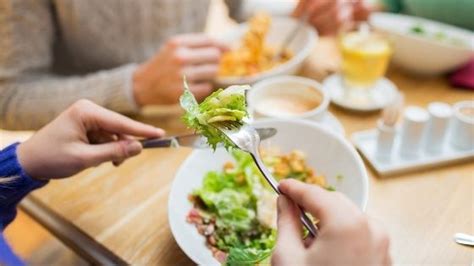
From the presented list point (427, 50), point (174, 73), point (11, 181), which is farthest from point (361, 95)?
point (11, 181)

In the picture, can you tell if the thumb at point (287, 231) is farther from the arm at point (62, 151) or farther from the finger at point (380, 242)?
the arm at point (62, 151)

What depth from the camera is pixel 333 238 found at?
459mm

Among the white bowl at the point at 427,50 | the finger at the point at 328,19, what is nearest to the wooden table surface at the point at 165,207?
the white bowl at the point at 427,50

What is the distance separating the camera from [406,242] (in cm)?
72

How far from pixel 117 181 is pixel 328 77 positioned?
59 cm

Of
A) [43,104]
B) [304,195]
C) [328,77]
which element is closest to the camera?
[304,195]

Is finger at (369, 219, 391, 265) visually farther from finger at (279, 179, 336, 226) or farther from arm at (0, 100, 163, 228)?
arm at (0, 100, 163, 228)

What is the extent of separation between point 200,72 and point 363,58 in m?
0.36

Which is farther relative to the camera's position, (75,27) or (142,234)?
(75,27)

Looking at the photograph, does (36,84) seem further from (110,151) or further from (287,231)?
(287,231)

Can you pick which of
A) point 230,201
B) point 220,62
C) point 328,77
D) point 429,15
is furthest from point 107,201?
point 429,15

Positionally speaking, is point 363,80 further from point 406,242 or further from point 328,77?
point 406,242

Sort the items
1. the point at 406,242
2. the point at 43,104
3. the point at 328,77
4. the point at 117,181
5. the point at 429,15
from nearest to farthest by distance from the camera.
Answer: the point at 406,242 → the point at 117,181 → the point at 43,104 → the point at 328,77 → the point at 429,15

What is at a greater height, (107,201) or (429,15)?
(429,15)
